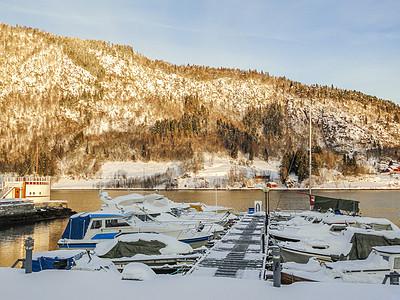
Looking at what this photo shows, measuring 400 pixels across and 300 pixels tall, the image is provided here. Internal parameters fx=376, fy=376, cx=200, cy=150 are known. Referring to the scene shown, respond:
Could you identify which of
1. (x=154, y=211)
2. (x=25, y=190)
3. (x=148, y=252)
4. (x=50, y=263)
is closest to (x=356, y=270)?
(x=148, y=252)

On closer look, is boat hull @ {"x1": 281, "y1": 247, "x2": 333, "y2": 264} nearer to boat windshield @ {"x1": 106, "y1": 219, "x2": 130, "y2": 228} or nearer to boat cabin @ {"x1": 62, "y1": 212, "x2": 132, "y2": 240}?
boat cabin @ {"x1": 62, "y1": 212, "x2": 132, "y2": 240}

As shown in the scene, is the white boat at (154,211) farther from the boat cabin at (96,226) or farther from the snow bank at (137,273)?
the snow bank at (137,273)

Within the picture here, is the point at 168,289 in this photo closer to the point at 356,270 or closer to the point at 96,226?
the point at 356,270

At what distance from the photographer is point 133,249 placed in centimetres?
1855

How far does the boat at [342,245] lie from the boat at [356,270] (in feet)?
8.53

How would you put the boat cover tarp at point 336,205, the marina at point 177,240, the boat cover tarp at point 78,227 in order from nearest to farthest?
the marina at point 177,240 < the boat cover tarp at point 78,227 < the boat cover tarp at point 336,205

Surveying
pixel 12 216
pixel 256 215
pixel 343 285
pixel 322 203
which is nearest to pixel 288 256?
pixel 343 285

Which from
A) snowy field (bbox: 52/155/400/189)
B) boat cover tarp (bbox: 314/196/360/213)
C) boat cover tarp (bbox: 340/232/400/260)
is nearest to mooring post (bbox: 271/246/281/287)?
boat cover tarp (bbox: 340/232/400/260)

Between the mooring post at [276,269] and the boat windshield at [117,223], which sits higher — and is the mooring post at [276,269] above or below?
above

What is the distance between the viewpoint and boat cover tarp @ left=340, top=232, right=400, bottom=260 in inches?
682

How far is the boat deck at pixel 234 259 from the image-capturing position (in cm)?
1603

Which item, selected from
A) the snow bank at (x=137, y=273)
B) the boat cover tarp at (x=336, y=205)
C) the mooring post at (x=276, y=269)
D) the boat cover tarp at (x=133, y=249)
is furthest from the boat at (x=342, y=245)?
the boat cover tarp at (x=336, y=205)

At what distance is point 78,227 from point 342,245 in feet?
54.0

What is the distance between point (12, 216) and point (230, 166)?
15453cm
